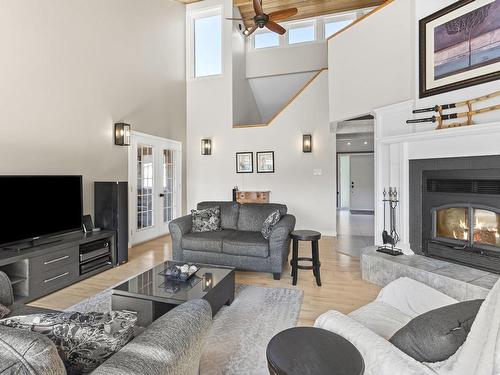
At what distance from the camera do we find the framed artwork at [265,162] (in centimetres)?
647

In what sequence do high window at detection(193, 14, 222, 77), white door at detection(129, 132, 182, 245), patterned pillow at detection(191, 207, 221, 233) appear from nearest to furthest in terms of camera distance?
1. patterned pillow at detection(191, 207, 221, 233)
2. white door at detection(129, 132, 182, 245)
3. high window at detection(193, 14, 222, 77)

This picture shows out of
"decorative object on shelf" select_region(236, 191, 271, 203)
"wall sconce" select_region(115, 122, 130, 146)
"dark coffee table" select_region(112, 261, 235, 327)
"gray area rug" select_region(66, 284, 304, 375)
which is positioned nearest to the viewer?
"gray area rug" select_region(66, 284, 304, 375)

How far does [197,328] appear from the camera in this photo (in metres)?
1.29

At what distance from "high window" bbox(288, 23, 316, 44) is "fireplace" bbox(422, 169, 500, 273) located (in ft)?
17.9

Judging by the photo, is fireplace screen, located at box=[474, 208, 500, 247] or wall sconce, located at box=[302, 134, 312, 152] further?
wall sconce, located at box=[302, 134, 312, 152]

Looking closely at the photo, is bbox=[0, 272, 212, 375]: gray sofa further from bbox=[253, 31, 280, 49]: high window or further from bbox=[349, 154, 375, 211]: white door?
bbox=[349, 154, 375, 211]: white door

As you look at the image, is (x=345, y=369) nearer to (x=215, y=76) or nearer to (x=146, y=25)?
(x=146, y=25)

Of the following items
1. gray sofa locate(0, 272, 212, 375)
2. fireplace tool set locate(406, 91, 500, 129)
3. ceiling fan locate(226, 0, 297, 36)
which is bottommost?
gray sofa locate(0, 272, 212, 375)

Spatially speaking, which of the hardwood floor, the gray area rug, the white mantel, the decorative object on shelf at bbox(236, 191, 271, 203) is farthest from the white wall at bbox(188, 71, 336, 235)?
the gray area rug

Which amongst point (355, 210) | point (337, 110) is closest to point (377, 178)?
point (337, 110)

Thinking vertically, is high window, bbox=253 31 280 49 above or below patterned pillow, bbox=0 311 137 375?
above

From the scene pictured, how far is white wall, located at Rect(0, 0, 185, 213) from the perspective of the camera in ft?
10.8

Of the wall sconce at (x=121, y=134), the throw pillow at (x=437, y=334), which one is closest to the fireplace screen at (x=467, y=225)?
the throw pillow at (x=437, y=334)

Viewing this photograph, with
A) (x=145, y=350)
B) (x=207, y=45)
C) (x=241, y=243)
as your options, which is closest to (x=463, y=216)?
(x=241, y=243)
